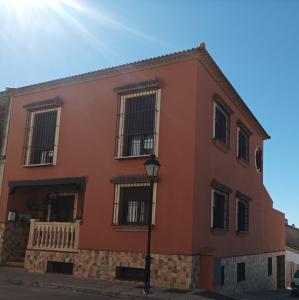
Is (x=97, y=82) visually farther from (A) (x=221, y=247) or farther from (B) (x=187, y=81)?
(A) (x=221, y=247)

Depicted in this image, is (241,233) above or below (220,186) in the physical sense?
below

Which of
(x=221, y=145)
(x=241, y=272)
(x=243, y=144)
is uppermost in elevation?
(x=243, y=144)

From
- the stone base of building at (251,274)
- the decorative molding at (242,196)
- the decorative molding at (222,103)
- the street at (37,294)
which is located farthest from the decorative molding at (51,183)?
the decorative molding at (242,196)

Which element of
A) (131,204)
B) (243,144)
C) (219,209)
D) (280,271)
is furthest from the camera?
(280,271)

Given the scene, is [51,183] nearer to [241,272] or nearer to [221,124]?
[221,124]

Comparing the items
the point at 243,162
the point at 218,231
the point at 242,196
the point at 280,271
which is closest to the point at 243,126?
the point at 243,162

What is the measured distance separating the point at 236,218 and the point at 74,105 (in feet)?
26.0

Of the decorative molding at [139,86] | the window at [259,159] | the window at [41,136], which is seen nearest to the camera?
the decorative molding at [139,86]

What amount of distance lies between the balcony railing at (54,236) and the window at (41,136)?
2.50 meters

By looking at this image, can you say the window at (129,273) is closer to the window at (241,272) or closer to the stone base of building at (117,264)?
the stone base of building at (117,264)

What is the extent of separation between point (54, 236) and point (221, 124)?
7471 mm

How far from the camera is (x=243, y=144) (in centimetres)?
2072

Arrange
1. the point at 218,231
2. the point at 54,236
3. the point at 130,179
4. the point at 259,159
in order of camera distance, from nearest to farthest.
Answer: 1. the point at 130,179
2. the point at 218,231
3. the point at 54,236
4. the point at 259,159

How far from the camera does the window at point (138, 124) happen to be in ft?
49.3
